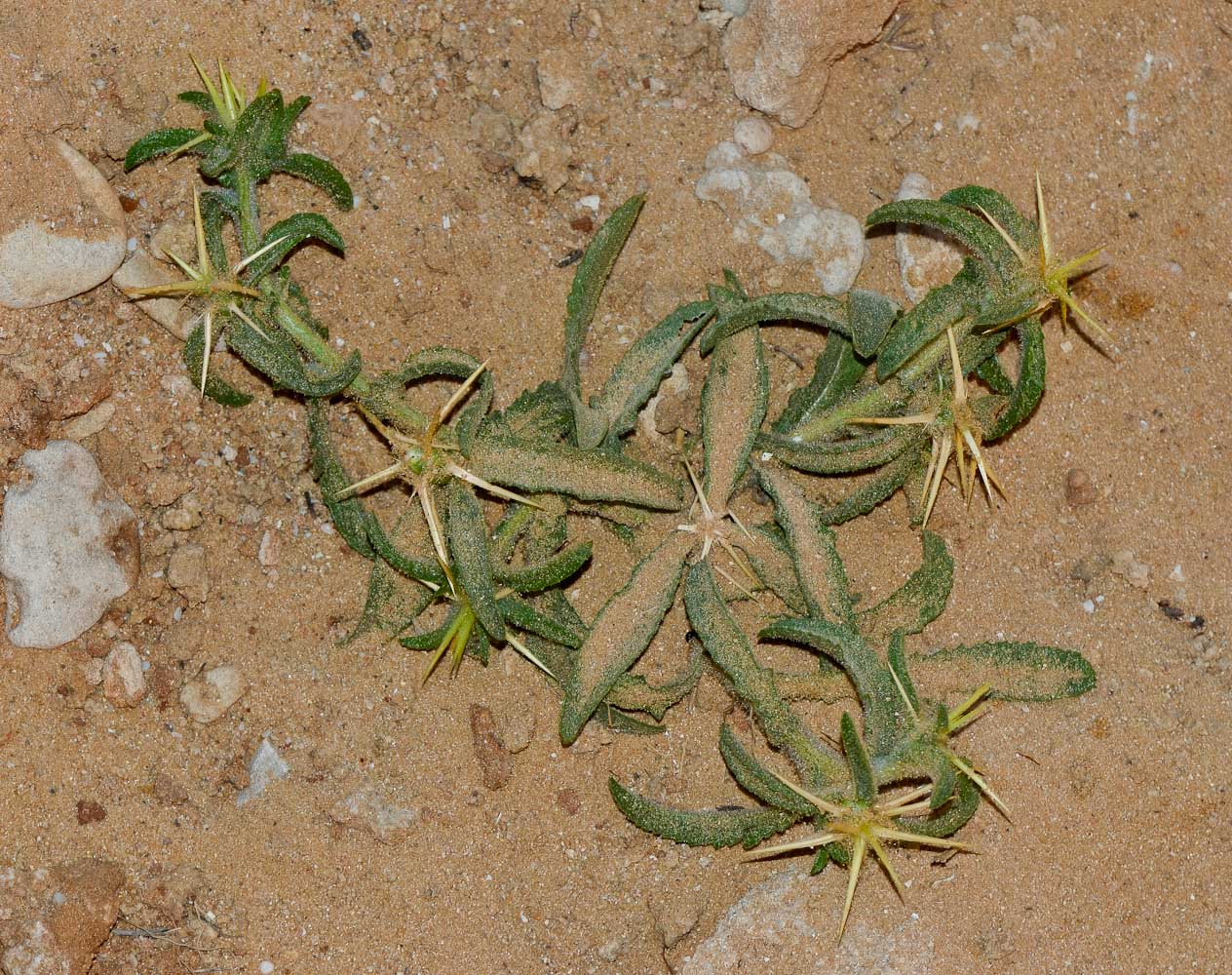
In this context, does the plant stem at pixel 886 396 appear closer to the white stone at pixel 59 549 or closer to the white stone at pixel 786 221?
the white stone at pixel 786 221

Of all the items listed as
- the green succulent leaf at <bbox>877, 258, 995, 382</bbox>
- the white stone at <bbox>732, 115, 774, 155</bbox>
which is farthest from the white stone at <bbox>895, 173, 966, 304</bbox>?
the white stone at <bbox>732, 115, 774, 155</bbox>

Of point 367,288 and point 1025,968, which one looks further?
point 367,288

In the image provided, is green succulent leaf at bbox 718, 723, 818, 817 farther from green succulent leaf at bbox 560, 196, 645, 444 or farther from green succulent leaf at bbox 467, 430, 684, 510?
green succulent leaf at bbox 560, 196, 645, 444

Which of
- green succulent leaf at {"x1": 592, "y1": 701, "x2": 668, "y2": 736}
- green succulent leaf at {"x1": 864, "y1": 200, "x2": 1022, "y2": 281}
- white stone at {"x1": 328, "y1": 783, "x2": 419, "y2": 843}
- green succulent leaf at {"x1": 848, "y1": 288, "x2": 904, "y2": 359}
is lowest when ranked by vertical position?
white stone at {"x1": 328, "y1": 783, "x2": 419, "y2": 843}

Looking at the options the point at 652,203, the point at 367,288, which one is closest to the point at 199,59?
the point at 367,288

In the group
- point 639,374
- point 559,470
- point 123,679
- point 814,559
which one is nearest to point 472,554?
point 559,470

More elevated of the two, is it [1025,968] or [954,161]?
[954,161]

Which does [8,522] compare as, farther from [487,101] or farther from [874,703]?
[874,703]
